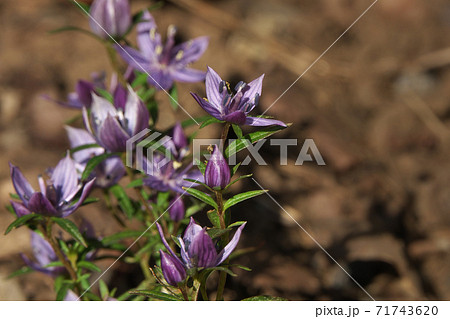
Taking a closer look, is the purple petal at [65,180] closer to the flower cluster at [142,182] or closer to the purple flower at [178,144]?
the flower cluster at [142,182]

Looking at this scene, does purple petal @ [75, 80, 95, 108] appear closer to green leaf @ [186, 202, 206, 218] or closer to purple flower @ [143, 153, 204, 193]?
purple flower @ [143, 153, 204, 193]

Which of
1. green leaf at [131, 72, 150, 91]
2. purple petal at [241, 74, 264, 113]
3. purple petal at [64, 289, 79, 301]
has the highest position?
green leaf at [131, 72, 150, 91]

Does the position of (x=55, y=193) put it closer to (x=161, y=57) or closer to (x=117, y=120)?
(x=117, y=120)

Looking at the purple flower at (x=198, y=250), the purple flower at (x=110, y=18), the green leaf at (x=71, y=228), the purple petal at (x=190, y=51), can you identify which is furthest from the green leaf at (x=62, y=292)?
the purple petal at (x=190, y=51)

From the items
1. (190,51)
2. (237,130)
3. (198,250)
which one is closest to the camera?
(198,250)

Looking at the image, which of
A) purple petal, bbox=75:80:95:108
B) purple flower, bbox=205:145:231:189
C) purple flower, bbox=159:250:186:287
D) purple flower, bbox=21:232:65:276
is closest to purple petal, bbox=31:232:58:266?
purple flower, bbox=21:232:65:276

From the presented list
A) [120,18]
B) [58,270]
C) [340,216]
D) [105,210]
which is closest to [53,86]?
[105,210]

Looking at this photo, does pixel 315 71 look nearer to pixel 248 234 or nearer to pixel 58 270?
pixel 248 234

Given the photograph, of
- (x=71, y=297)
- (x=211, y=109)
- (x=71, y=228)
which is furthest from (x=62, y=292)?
(x=211, y=109)
